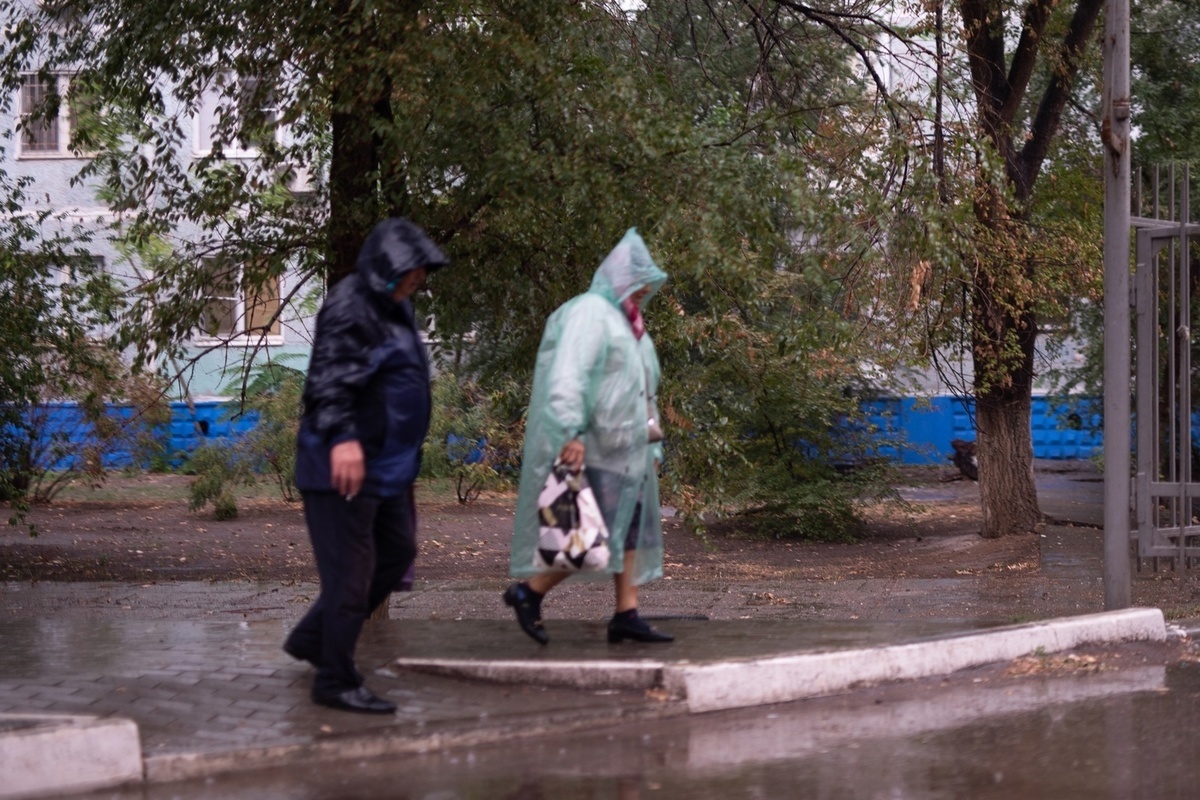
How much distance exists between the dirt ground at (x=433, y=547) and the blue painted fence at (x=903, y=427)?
25.7 inches

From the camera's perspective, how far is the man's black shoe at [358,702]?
5.33 m

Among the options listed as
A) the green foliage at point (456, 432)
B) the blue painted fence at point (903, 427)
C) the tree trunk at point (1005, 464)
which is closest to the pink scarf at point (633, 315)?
the blue painted fence at point (903, 427)

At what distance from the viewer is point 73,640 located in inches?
285

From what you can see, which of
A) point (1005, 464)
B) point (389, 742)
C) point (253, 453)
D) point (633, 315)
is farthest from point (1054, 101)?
point (389, 742)

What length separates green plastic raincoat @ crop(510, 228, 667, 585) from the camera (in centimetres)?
597

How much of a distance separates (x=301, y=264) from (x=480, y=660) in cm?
406

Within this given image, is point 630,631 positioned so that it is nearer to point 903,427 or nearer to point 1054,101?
point 1054,101

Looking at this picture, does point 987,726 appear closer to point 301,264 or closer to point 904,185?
point 904,185

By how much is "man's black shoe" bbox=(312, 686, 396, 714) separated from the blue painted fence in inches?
226

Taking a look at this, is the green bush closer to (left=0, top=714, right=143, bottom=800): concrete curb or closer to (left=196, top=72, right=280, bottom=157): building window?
(left=196, top=72, right=280, bottom=157): building window

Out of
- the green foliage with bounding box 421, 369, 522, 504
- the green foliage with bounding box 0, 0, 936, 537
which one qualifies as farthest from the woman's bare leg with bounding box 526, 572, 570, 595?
the green foliage with bounding box 421, 369, 522, 504

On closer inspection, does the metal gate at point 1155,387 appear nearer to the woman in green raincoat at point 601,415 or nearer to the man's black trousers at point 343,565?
the woman in green raincoat at point 601,415

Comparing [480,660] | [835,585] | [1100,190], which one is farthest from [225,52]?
[1100,190]

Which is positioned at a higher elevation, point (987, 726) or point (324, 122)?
point (324, 122)
